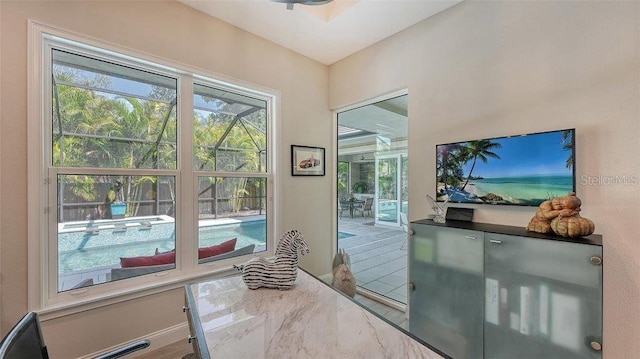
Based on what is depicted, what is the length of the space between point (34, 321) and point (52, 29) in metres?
1.92

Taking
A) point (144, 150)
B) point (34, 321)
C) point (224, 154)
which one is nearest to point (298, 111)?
point (224, 154)

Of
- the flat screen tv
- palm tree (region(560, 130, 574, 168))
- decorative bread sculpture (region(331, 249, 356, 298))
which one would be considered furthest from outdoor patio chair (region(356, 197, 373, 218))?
palm tree (region(560, 130, 574, 168))

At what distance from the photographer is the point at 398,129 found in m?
2.88

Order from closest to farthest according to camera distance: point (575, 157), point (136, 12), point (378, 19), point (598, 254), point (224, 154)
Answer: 1. point (598, 254)
2. point (575, 157)
3. point (136, 12)
4. point (378, 19)
5. point (224, 154)

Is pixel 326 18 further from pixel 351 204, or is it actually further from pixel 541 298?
pixel 541 298

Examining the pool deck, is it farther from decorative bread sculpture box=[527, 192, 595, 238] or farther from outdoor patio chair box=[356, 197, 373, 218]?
decorative bread sculpture box=[527, 192, 595, 238]

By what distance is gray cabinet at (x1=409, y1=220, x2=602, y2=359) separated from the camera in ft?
4.60

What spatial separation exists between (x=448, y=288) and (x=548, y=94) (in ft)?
5.10

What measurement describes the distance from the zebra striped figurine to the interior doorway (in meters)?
1.65

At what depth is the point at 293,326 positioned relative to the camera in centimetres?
108

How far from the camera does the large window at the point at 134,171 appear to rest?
188 centimetres

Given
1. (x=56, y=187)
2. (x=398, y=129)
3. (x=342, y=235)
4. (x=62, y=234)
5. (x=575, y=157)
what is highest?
(x=398, y=129)

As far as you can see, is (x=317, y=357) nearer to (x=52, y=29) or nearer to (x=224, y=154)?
(x=224, y=154)

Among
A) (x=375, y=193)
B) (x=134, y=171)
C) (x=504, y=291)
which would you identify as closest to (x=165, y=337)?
(x=134, y=171)
